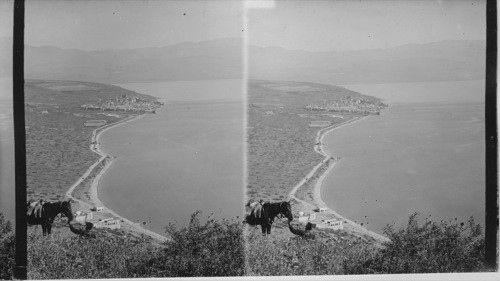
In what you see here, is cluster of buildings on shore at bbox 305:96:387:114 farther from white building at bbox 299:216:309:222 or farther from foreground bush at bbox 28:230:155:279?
foreground bush at bbox 28:230:155:279

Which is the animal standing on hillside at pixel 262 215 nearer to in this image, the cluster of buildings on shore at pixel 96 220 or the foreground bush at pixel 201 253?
the foreground bush at pixel 201 253

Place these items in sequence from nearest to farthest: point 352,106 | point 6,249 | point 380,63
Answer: point 6,249 → point 380,63 → point 352,106

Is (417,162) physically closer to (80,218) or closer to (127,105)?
(127,105)

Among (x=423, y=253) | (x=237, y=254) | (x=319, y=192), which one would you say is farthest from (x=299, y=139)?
(x=423, y=253)

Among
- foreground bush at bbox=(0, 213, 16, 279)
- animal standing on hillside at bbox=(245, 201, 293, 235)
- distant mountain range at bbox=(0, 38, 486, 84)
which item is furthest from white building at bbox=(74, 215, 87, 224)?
animal standing on hillside at bbox=(245, 201, 293, 235)

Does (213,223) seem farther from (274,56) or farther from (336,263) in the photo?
(274,56)

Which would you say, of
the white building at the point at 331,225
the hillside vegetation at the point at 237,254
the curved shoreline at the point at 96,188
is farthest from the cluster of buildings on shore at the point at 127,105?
the white building at the point at 331,225

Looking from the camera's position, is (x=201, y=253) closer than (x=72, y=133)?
Yes
